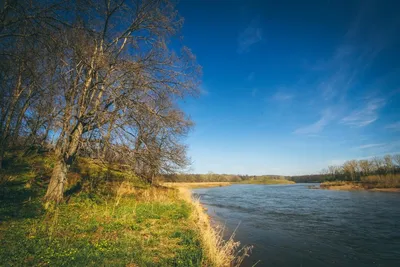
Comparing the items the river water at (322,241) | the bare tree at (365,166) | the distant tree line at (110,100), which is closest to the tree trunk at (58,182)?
the distant tree line at (110,100)

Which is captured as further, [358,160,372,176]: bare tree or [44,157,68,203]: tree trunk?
[358,160,372,176]: bare tree

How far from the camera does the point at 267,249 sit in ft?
29.1

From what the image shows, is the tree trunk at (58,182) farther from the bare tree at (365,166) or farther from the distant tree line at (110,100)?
the bare tree at (365,166)

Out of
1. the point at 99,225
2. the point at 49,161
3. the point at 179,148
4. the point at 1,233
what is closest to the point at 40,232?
the point at 1,233

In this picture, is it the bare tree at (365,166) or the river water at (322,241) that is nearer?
the river water at (322,241)

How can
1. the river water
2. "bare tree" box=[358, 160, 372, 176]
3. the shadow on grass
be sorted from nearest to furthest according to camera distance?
the shadow on grass < the river water < "bare tree" box=[358, 160, 372, 176]

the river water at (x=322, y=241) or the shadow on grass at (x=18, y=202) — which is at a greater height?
the shadow on grass at (x=18, y=202)

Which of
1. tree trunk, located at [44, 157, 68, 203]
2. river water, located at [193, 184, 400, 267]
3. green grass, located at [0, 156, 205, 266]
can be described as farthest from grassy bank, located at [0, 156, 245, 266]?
river water, located at [193, 184, 400, 267]

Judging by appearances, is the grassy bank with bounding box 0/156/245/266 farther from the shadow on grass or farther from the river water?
the river water

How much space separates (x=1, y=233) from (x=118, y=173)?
11.7 m

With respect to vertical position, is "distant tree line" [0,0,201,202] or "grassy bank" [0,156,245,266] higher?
"distant tree line" [0,0,201,202]

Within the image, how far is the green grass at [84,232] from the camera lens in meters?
4.51

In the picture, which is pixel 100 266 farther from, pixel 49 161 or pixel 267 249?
pixel 49 161

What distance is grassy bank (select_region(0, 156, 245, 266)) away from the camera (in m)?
4.56
